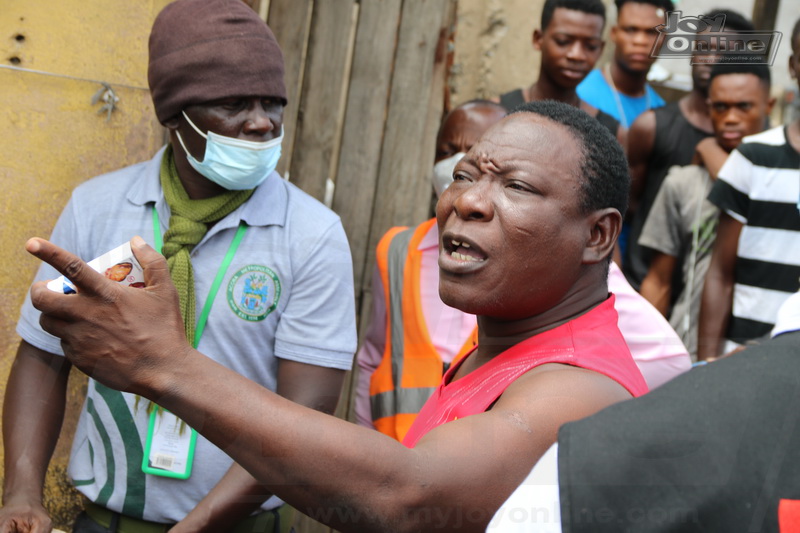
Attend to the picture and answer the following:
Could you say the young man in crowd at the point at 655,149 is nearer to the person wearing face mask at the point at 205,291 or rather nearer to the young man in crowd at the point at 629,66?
the young man in crowd at the point at 629,66

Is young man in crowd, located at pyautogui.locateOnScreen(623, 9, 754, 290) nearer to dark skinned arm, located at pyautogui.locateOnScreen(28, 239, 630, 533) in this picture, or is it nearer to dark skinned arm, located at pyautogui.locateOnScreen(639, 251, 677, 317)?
dark skinned arm, located at pyautogui.locateOnScreen(639, 251, 677, 317)

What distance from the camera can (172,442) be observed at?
2.47 meters

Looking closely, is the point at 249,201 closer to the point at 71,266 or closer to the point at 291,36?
the point at 291,36

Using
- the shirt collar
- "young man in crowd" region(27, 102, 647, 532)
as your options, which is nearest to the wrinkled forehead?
"young man in crowd" region(27, 102, 647, 532)

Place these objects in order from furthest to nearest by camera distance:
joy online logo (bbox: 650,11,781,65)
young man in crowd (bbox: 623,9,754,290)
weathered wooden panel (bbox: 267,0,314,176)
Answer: joy online logo (bbox: 650,11,781,65), young man in crowd (bbox: 623,9,754,290), weathered wooden panel (bbox: 267,0,314,176)

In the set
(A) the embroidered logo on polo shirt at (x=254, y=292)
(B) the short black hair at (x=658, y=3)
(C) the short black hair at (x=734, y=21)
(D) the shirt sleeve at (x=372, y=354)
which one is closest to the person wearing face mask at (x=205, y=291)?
(A) the embroidered logo on polo shirt at (x=254, y=292)

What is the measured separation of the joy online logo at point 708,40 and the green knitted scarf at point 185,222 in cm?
275

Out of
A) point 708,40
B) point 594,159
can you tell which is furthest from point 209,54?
point 708,40

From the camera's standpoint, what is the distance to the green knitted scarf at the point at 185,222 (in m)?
2.42

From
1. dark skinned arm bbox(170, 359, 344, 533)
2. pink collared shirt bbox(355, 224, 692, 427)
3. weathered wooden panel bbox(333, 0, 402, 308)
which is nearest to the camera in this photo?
dark skinned arm bbox(170, 359, 344, 533)

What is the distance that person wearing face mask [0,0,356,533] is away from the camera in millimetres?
2465

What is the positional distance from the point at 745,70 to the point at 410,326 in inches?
88.3

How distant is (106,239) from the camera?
253 centimetres

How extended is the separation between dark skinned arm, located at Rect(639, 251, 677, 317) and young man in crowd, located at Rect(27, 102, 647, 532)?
7.32 ft
